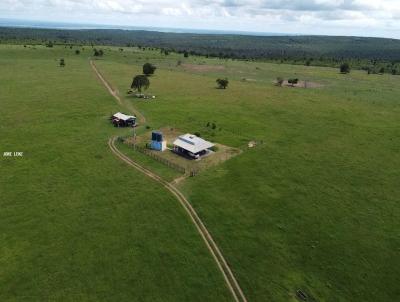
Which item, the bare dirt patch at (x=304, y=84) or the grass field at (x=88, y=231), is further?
the bare dirt patch at (x=304, y=84)

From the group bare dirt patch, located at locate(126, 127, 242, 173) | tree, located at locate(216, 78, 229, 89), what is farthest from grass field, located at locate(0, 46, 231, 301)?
tree, located at locate(216, 78, 229, 89)

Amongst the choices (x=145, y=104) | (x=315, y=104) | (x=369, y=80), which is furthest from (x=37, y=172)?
(x=369, y=80)

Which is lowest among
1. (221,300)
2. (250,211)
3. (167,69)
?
(221,300)

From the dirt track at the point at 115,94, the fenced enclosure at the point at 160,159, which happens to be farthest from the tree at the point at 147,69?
the fenced enclosure at the point at 160,159

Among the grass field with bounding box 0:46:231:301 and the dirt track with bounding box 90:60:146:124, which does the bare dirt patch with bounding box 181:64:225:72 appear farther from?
the grass field with bounding box 0:46:231:301

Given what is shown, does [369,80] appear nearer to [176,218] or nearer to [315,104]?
[315,104]

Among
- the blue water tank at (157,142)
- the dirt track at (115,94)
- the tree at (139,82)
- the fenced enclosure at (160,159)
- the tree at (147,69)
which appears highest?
the tree at (147,69)

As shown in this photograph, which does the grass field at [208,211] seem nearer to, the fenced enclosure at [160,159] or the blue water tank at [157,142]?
the fenced enclosure at [160,159]

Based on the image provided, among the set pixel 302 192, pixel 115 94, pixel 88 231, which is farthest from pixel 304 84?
pixel 88 231
